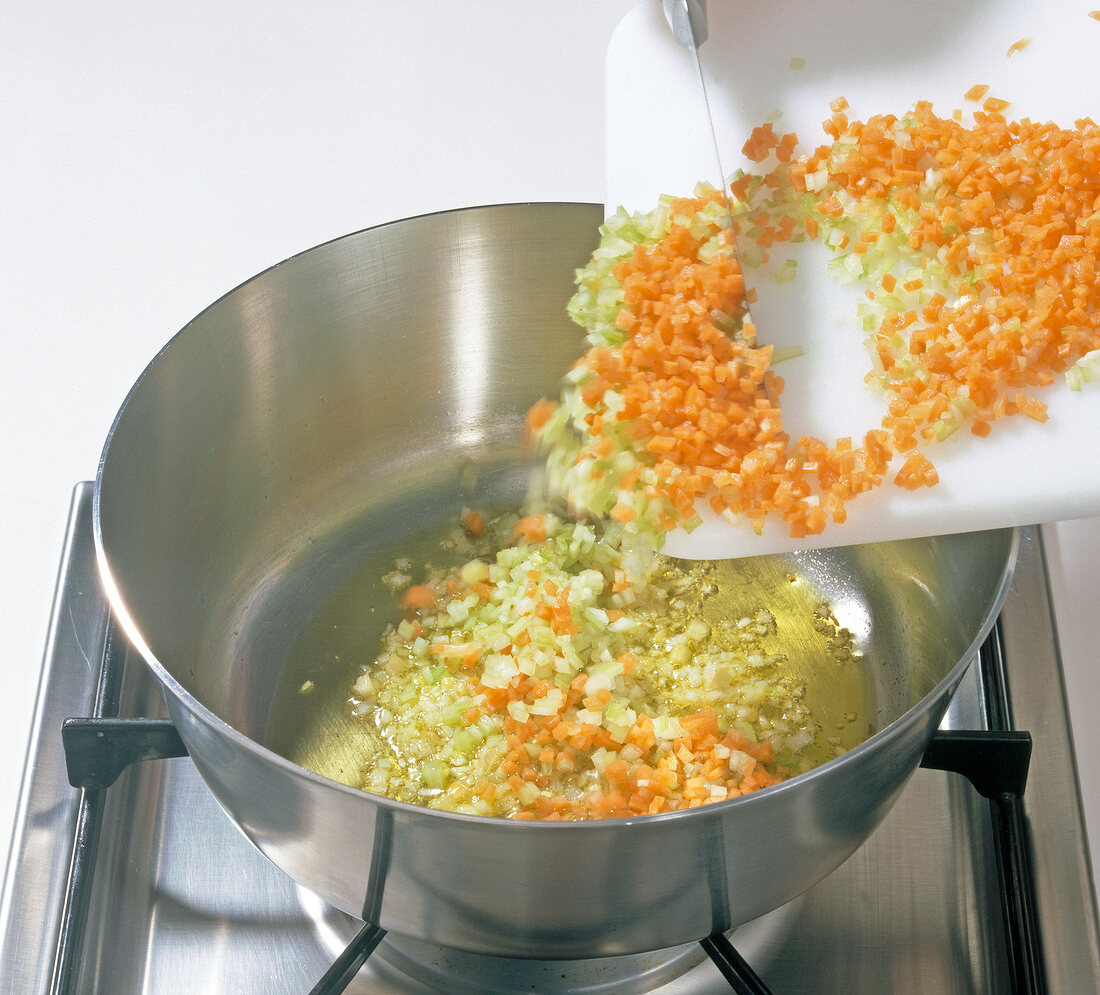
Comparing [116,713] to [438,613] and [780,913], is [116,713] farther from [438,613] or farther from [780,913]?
[780,913]

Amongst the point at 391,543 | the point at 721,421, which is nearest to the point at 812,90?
the point at 721,421

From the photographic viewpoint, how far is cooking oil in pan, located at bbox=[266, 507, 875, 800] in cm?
115

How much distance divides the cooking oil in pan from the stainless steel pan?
0.02m

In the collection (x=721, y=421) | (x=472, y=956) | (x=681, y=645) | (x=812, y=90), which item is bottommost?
(x=472, y=956)

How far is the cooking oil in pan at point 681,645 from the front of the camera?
45.1 inches

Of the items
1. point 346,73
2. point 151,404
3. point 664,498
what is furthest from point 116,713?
point 346,73

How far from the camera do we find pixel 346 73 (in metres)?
1.90

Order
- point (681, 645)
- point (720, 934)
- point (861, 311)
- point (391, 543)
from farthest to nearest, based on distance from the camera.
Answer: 1. point (391, 543)
2. point (681, 645)
3. point (861, 311)
4. point (720, 934)

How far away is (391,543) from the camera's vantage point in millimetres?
1372

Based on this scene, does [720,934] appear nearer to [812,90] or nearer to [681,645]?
[681,645]

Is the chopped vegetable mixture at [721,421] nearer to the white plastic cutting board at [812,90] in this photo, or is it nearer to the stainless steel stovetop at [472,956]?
the white plastic cutting board at [812,90]

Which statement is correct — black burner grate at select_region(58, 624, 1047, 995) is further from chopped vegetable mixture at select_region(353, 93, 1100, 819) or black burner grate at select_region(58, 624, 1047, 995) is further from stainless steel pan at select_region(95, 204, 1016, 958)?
chopped vegetable mixture at select_region(353, 93, 1100, 819)

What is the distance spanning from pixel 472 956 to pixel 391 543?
0.53 meters

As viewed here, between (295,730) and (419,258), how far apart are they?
20.1 inches
